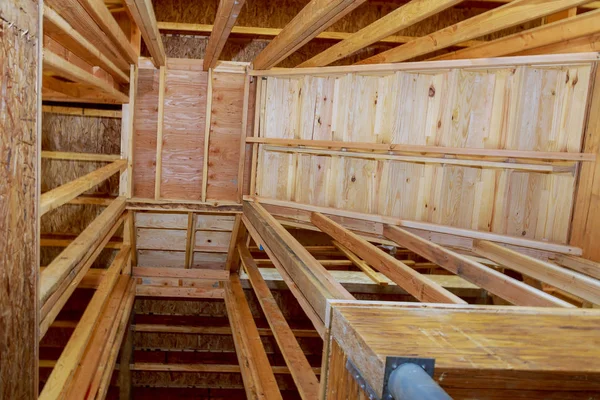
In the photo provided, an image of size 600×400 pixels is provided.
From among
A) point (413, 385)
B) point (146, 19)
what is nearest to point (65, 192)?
point (146, 19)

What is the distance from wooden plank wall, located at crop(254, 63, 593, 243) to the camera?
3266mm

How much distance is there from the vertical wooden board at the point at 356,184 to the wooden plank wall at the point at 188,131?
3.64 ft

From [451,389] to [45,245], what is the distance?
15.0ft

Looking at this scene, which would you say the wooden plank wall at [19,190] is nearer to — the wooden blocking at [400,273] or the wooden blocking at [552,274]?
the wooden blocking at [400,273]

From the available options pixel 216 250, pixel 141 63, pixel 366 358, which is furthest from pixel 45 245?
pixel 366 358

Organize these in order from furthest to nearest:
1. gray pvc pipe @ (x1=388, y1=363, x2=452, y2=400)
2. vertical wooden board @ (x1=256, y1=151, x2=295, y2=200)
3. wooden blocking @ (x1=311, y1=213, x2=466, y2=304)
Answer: vertical wooden board @ (x1=256, y1=151, x2=295, y2=200), wooden blocking @ (x1=311, y1=213, x2=466, y2=304), gray pvc pipe @ (x1=388, y1=363, x2=452, y2=400)

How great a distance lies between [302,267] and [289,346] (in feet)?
4.02

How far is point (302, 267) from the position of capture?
7.22 feet

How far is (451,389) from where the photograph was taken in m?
1.07

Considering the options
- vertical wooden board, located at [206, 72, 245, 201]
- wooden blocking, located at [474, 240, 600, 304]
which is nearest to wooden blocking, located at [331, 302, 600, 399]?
wooden blocking, located at [474, 240, 600, 304]

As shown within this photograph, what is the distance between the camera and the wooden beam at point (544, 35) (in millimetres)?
2844

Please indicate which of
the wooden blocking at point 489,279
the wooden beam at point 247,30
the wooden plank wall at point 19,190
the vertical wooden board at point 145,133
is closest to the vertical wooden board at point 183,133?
the vertical wooden board at point 145,133

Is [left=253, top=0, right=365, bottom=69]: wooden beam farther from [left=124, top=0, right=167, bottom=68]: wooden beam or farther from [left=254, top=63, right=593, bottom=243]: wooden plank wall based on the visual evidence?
[left=254, top=63, right=593, bottom=243]: wooden plank wall

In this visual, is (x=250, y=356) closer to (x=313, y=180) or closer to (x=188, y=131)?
(x=313, y=180)
